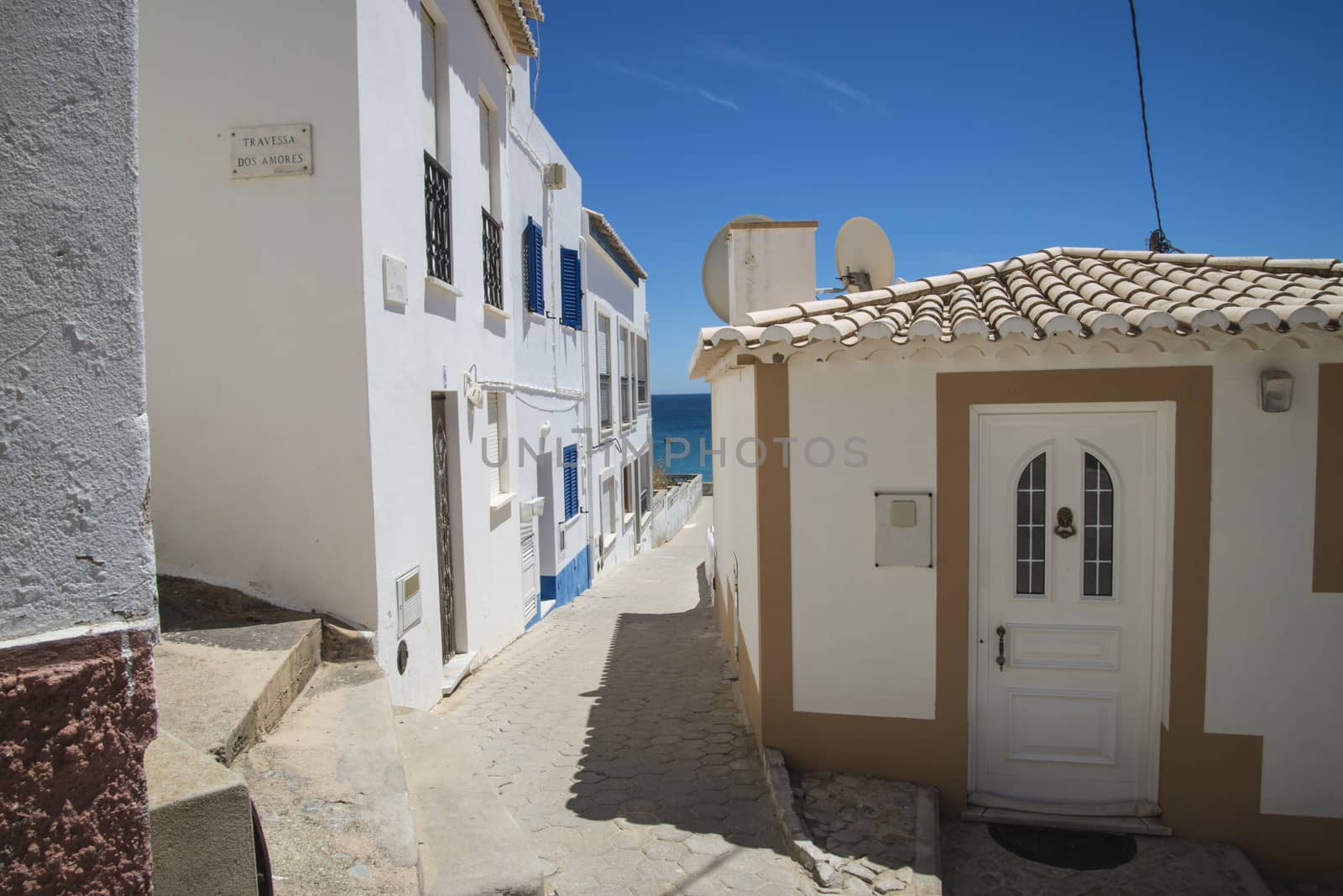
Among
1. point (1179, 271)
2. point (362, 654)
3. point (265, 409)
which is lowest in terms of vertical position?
point (362, 654)

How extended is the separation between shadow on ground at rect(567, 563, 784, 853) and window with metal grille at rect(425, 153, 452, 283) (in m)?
4.30

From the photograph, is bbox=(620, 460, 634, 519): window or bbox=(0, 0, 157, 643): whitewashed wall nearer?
bbox=(0, 0, 157, 643): whitewashed wall

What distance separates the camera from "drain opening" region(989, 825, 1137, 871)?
16.1 feet

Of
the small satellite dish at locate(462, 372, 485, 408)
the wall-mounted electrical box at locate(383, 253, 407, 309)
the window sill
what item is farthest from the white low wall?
the wall-mounted electrical box at locate(383, 253, 407, 309)

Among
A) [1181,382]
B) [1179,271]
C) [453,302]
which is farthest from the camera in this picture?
[453,302]

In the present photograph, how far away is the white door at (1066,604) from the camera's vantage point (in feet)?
17.4

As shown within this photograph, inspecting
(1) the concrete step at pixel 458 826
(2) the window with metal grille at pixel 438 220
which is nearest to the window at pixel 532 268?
(2) the window with metal grille at pixel 438 220

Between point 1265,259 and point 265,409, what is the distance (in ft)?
25.5

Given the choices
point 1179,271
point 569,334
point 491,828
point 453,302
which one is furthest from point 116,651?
point 569,334

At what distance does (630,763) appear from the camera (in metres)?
5.97

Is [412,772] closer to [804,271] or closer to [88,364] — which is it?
[88,364]

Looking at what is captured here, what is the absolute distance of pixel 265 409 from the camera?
538cm

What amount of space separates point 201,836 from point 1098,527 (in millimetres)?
5290

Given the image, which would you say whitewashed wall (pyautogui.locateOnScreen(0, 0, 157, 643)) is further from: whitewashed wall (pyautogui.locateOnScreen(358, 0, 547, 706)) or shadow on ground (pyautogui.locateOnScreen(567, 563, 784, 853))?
shadow on ground (pyautogui.locateOnScreen(567, 563, 784, 853))
